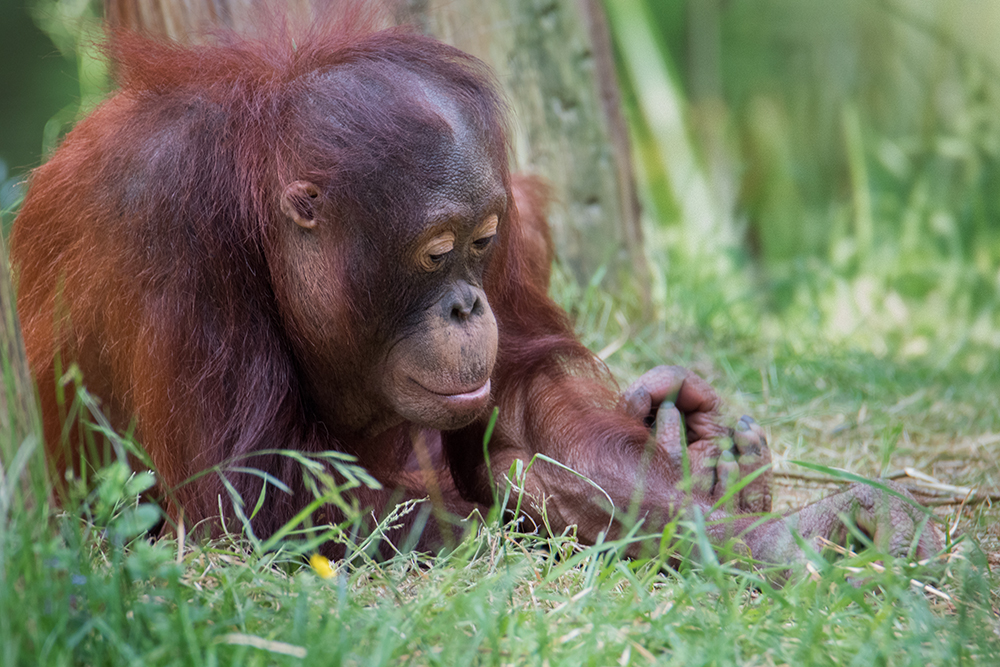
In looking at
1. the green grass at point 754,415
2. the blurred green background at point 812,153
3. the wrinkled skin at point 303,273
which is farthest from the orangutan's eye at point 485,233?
the blurred green background at point 812,153

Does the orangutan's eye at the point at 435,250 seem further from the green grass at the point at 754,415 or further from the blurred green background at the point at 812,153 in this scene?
the blurred green background at the point at 812,153

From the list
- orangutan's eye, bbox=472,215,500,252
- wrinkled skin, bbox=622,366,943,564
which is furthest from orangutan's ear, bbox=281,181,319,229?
wrinkled skin, bbox=622,366,943,564

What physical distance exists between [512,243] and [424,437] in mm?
636

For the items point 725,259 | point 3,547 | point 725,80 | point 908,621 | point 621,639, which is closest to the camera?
point 3,547

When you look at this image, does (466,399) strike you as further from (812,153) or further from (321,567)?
(812,153)

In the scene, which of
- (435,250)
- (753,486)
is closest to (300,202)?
(435,250)

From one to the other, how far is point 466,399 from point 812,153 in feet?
19.0

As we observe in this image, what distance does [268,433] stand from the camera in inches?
93.7

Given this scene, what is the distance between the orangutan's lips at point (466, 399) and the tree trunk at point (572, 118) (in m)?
1.97

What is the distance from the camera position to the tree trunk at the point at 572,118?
4340 millimetres

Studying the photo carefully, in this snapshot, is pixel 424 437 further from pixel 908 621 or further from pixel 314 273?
pixel 908 621

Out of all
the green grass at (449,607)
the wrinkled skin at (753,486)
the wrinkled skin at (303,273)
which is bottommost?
the wrinkled skin at (753,486)

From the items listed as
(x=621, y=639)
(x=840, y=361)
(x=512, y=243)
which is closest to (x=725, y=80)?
(x=840, y=361)

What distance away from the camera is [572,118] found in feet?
14.8
